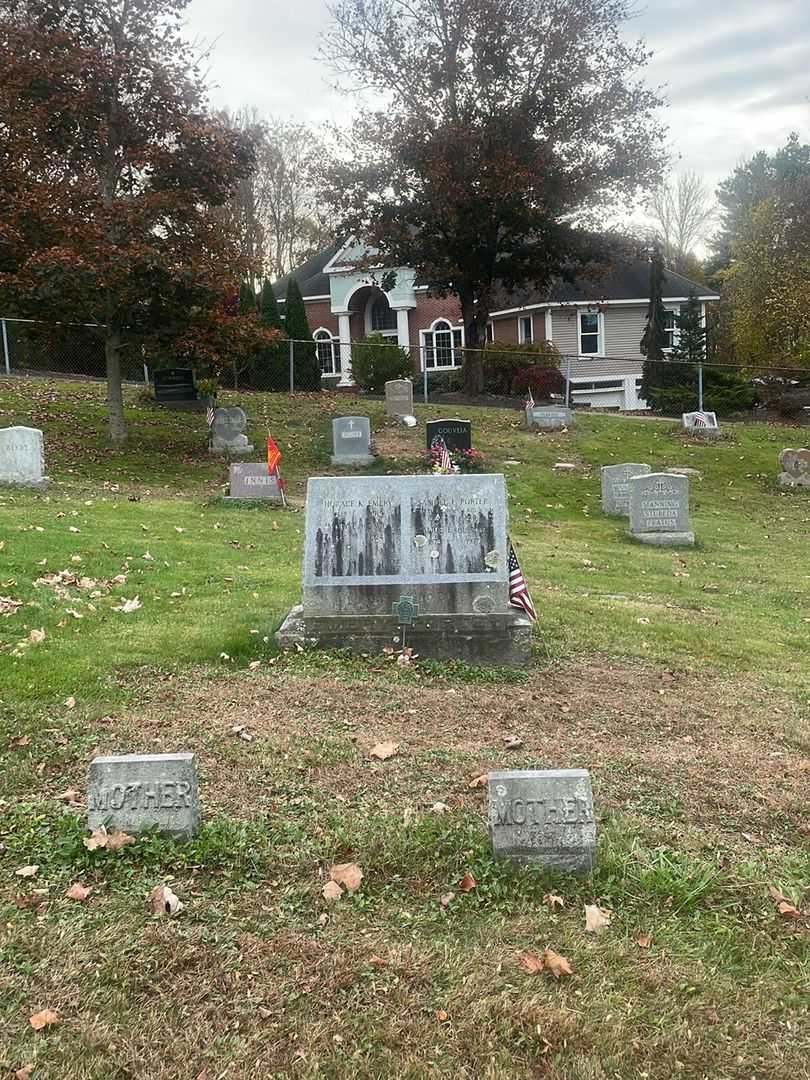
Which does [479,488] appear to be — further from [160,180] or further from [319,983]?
[160,180]

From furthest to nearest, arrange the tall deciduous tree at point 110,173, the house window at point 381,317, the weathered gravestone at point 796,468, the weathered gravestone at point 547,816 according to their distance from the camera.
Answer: the house window at point 381,317
the weathered gravestone at point 796,468
the tall deciduous tree at point 110,173
the weathered gravestone at point 547,816

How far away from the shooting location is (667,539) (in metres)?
13.1

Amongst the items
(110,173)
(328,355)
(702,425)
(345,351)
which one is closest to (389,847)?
(110,173)

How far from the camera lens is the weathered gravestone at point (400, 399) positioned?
75.6 feet

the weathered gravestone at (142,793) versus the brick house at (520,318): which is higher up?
the brick house at (520,318)

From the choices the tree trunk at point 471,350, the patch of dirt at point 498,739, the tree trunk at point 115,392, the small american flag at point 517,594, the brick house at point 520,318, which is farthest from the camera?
the brick house at point 520,318

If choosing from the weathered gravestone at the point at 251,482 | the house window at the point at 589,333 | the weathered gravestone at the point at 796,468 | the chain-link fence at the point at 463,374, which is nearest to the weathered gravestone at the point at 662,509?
the weathered gravestone at the point at 251,482

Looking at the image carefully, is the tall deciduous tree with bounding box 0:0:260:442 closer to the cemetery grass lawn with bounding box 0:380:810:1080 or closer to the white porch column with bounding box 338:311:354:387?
the cemetery grass lawn with bounding box 0:380:810:1080

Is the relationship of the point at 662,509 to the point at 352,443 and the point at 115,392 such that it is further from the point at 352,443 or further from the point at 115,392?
the point at 115,392

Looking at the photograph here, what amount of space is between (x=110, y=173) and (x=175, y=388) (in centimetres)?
644

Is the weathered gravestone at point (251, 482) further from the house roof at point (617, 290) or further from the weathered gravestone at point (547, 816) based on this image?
the house roof at point (617, 290)

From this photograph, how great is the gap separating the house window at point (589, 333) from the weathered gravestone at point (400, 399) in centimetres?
1407

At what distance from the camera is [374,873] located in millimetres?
3928

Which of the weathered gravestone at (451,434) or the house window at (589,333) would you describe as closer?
the weathered gravestone at (451,434)
